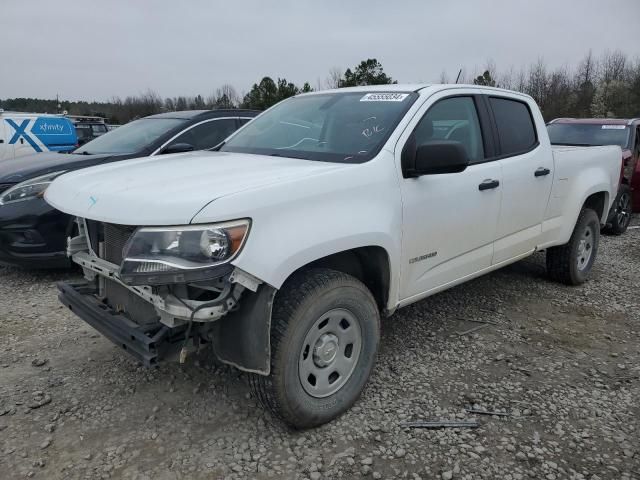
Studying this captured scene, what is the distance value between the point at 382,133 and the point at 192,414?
6.65ft

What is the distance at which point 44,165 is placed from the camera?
550cm

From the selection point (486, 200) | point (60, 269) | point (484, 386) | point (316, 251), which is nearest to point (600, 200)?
point (486, 200)

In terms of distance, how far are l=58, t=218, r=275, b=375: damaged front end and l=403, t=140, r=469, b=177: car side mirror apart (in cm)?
125

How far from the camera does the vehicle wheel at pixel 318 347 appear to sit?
2.55m

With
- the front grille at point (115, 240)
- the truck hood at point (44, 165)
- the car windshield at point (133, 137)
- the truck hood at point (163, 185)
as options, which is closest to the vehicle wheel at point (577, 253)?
the truck hood at point (163, 185)

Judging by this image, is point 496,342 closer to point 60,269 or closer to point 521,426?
point 521,426

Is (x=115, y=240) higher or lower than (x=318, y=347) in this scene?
higher

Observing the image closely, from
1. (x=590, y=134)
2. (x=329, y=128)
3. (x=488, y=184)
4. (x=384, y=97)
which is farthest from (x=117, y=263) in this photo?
(x=590, y=134)

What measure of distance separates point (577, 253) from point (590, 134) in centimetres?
458

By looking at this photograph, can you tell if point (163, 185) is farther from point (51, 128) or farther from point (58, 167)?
point (51, 128)

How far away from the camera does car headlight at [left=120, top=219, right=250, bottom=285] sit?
225 cm

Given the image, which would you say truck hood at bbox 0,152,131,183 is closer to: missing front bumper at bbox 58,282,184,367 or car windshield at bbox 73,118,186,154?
car windshield at bbox 73,118,186,154

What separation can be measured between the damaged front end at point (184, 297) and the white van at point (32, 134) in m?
10.1

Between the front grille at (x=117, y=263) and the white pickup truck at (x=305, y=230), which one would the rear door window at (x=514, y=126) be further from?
the front grille at (x=117, y=263)
